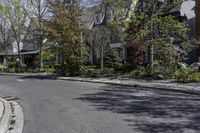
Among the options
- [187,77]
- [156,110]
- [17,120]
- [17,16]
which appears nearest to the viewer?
[17,120]

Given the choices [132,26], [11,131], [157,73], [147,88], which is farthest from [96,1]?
[11,131]

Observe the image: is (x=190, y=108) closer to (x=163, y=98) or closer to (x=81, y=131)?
(x=163, y=98)

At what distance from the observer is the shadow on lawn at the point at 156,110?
963 centimetres

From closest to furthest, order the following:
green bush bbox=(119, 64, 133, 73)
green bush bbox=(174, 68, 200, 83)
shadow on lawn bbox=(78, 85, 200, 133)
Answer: shadow on lawn bbox=(78, 85, 200, 133) → green bush bbox=(174, 68, 200, 83) → green bush bbox=(119, 64, 133, 73)

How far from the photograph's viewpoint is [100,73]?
32594 mm

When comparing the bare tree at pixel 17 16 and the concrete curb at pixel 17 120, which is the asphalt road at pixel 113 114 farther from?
the bare tree at pixel 17 16

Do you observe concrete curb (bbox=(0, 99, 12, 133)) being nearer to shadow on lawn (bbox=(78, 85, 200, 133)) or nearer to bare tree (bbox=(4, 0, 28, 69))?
shadow on lawn (bbox=(78, 85, 200, 133))

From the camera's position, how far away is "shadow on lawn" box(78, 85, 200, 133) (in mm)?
9633

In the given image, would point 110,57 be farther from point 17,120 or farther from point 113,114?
point 17,120

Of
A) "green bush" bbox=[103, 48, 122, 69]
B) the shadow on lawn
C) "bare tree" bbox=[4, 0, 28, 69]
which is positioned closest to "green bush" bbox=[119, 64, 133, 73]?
"green bush" bbox=[103, 48, 122, 69]

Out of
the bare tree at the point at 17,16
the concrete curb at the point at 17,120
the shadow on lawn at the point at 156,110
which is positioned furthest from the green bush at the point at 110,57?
the concrete curb at the point at 17,120

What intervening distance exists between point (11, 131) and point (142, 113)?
4.04 meters

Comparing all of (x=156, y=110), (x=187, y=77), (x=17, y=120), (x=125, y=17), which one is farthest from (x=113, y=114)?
(x=125, y=17)

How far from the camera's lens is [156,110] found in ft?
40.1
